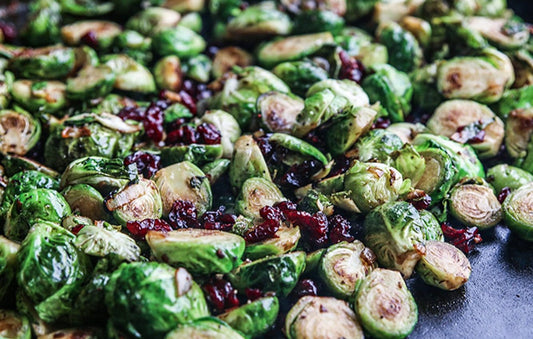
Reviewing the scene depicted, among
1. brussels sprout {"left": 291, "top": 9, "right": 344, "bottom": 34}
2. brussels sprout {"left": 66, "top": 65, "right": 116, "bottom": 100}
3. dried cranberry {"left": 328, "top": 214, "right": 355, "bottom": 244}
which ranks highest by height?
brussels sprout {"left": 291, "top": 9, "right": 344, "bottom": 34}

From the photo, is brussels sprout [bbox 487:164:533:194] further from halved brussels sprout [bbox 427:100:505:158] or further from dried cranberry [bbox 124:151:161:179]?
dried cranberry [bbox 124:151:161:179]

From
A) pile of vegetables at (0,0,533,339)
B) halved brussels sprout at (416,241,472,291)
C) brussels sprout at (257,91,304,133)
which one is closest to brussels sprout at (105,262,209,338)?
pile of vegetables at (0,0,533,339)

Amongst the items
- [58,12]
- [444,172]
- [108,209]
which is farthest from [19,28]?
[444,172]

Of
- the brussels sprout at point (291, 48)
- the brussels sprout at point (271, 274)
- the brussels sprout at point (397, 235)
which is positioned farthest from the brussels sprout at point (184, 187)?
the brussels sprout at point (291, 48)

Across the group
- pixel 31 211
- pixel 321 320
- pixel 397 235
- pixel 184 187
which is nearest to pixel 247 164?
pixel 184 187

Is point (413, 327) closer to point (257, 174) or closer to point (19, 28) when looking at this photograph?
point (257, 174)

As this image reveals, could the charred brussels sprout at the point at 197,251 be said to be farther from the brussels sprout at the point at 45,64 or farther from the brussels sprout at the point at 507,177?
the brussels sprout at the point at 45,64
